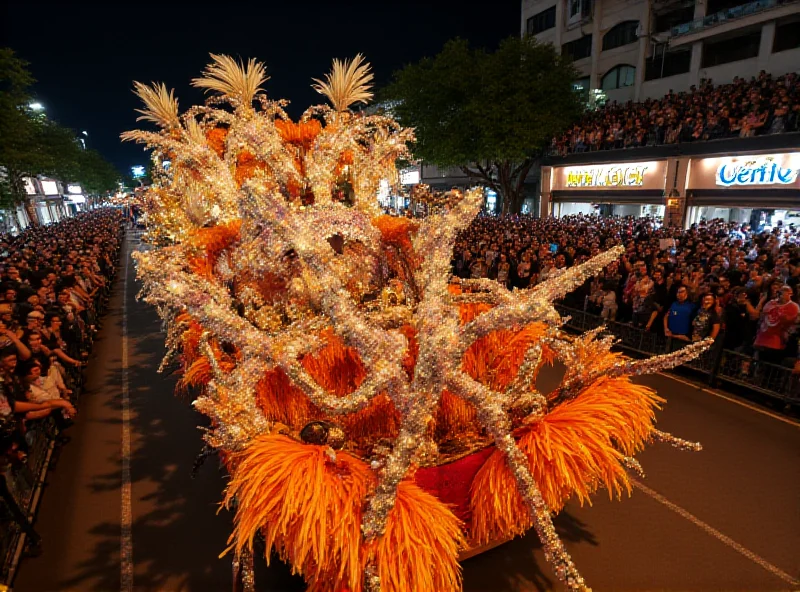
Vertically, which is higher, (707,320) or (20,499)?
(707,320)

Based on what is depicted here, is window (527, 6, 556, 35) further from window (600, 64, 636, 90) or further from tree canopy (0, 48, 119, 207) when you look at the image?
tree canopy (0, 48, 119, 207)

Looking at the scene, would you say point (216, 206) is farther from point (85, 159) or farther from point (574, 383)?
point (85, 159)

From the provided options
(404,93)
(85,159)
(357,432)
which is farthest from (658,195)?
(85,159)

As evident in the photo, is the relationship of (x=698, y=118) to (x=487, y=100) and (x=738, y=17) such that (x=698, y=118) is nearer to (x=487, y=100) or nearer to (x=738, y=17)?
(x=738, y=17)

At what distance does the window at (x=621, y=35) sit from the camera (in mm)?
26848

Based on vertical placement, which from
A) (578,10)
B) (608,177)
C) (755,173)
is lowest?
(755,173)

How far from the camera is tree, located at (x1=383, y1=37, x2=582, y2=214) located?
827 inches

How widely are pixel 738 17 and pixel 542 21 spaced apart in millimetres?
15540

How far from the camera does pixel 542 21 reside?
1300 inches

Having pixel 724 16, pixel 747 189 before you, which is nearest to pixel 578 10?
pixel 724 16

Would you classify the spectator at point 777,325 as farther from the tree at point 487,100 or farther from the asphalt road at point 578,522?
the tree at point 487,100

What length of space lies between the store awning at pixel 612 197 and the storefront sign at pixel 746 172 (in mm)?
1540

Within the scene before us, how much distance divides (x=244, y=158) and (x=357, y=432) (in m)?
3.37

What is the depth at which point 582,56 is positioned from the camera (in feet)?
99.3
